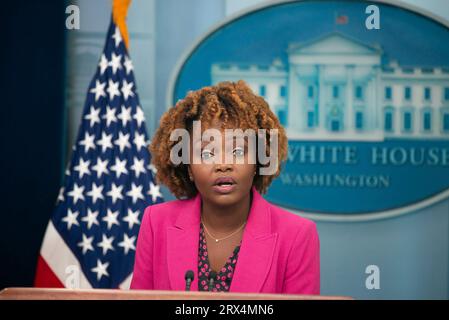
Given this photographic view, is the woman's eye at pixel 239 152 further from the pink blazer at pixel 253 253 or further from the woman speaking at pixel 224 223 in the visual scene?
the pink blazer at pixel 253 253

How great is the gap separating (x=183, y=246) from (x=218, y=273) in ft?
0.47

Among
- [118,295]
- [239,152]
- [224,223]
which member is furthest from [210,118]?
[118,295]

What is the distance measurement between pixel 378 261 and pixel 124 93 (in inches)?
64.7

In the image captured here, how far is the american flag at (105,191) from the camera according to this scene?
10.9 feet

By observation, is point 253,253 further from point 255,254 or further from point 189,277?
point 189,277

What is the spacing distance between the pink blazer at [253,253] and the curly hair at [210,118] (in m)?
0.15

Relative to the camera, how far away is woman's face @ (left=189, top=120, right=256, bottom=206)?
2029 millimetres

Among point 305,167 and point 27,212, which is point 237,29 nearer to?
point 305,167

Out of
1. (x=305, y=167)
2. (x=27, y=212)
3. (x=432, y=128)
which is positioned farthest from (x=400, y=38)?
(x=27, y=212)

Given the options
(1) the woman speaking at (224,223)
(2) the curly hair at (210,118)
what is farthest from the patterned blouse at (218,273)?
(2) the curly hair at (210,118)

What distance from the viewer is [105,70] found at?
11.0 ft

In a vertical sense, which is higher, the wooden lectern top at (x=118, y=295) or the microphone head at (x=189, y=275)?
the microphone head at (x=189, y=275)

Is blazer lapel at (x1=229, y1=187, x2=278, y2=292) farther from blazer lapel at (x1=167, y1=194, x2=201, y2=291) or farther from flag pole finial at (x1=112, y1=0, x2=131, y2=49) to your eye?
flag pole finial at (x1=112, y1=0, x2=131, y2=49)

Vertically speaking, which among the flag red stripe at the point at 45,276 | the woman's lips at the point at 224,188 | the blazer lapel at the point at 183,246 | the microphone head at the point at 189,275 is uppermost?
the woman's lips at the point at 224,188
